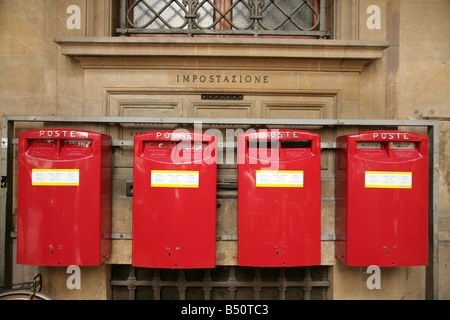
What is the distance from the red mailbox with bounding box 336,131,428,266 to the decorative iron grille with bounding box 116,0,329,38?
1566 millimetres

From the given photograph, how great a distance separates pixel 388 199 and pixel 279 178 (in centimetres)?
96

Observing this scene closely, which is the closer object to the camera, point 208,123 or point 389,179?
point 389,179

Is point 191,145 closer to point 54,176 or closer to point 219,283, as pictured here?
point 54,176

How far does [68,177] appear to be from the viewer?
91.7 inches

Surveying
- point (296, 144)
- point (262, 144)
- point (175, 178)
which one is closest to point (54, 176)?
point (175, 178)

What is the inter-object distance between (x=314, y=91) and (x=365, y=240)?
61.3 inches

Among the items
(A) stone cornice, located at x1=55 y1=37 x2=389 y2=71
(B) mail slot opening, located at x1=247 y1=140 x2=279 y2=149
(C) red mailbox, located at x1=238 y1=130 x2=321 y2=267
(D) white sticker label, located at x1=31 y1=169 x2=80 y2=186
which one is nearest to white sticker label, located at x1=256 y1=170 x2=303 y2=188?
(C) red mailbox, located at x1=238 y1=130 x2=321 y2=267

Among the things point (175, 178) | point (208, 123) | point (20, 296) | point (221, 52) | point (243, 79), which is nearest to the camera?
point (175, 178)

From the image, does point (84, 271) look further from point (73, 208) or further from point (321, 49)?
point (321, 49)

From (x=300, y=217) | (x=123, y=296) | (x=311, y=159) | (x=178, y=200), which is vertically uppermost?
(x=311, y=159)

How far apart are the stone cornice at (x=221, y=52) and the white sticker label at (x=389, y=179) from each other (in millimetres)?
1244

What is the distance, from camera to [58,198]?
2.33m

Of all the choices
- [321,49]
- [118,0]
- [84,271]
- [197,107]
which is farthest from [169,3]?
[84,271]

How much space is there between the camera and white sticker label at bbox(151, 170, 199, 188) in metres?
2.29
